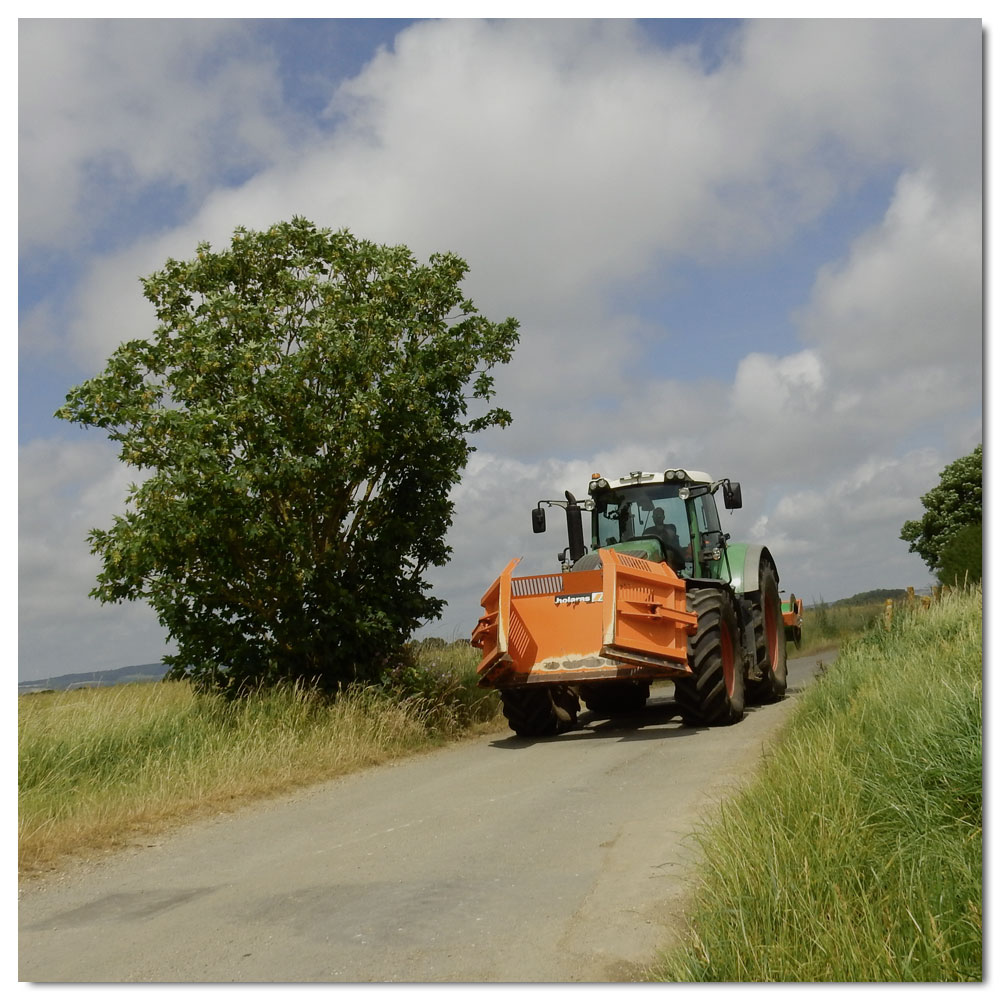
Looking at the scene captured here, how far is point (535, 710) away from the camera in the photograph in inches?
494

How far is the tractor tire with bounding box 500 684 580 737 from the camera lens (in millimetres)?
12516

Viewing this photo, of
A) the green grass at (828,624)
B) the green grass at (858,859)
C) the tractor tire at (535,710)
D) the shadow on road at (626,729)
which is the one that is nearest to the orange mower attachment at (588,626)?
the tractor tire at (535,710)

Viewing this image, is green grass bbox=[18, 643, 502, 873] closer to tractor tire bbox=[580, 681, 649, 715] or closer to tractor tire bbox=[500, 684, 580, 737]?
tractor tire bbox=[500, 684, 580, 737]

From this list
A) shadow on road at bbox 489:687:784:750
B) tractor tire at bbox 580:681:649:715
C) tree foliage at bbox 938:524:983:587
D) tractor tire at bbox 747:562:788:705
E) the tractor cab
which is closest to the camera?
shadow on road at bbox 489:687:784:750

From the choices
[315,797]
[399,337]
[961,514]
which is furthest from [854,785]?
[961,514]

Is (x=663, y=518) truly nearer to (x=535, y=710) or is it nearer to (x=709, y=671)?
(x=709, y=671)

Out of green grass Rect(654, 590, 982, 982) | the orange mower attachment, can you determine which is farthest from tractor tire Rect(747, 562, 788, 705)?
green grass Rect(654, 590, 982, 982)

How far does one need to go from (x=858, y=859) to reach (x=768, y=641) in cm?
1086

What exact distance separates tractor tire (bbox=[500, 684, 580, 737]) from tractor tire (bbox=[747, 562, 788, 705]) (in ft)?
10.4

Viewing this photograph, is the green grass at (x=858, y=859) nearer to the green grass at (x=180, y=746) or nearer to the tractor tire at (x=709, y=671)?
the tractor tire at (x=709, y=671)

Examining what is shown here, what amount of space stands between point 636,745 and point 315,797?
3.64 meters

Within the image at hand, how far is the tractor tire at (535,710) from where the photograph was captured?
41.1 ft

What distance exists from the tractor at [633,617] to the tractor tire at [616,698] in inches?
0.9

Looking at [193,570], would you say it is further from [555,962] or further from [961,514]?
[961,514]
